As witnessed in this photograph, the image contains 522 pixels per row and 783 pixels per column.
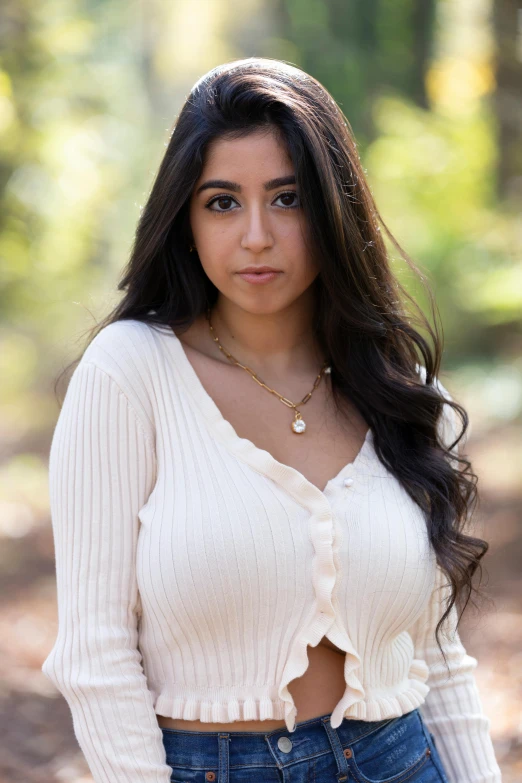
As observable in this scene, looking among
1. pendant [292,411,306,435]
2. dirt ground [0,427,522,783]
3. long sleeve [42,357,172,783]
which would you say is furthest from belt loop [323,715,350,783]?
dirt ground [0,427,522,783]

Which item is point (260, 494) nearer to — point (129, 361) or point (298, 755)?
point (129, 361)

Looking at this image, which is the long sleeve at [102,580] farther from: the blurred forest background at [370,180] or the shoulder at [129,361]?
the blurred forest background at [370,180]

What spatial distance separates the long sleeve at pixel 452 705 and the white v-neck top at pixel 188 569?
0.72 ft

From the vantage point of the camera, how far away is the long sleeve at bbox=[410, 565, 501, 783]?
2.22m

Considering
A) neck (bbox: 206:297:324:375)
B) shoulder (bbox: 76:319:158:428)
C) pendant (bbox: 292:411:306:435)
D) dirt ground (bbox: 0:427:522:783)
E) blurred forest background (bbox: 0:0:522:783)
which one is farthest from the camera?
blurred forest background (bbox: 0:0:522:783)

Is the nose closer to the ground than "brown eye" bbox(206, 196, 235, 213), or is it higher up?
closer to the ground

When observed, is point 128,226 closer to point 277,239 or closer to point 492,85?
point 492,85

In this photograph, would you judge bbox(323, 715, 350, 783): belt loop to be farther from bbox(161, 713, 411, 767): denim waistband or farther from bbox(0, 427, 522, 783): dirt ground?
bbox(0, 427, 522, 783): dirt ground

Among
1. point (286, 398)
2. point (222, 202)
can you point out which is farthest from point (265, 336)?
point (222, 202)

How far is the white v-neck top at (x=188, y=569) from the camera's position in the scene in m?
1.86

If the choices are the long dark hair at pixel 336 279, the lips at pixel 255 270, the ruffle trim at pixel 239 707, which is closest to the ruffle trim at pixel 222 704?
the ruffle trim at pixel 239 707

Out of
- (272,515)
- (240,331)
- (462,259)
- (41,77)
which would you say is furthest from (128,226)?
(272,515)

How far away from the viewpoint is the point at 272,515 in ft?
6.41

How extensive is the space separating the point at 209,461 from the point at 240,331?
463 millimetres
